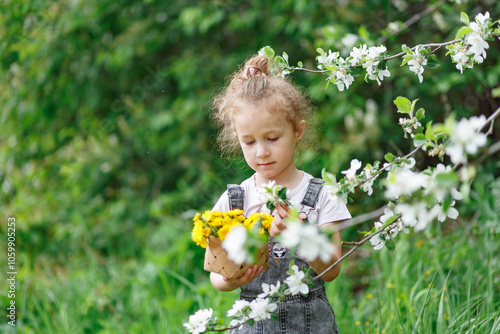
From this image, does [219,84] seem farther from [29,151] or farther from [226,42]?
[29,151]

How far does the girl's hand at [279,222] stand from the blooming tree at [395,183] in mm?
21

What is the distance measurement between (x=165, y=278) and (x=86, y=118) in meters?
1.75

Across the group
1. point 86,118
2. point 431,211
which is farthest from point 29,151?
Result: point 431,211

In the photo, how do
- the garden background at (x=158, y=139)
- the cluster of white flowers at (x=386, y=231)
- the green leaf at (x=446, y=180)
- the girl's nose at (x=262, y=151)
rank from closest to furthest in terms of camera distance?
the green leaf at (x=446, y=180), the cluster of white flowers at (x=386, y=231), the girl's nose at (x=262, y=151), the garden background at (x=158, y=139)

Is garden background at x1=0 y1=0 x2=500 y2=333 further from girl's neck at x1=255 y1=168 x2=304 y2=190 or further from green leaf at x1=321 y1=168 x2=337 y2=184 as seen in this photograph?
green leaf at x1=321 y1=168 x2=337 y2=184

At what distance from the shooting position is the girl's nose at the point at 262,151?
1.54 m

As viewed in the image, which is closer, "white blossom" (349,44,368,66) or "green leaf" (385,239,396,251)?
"green leaf" (385,239,396,251)

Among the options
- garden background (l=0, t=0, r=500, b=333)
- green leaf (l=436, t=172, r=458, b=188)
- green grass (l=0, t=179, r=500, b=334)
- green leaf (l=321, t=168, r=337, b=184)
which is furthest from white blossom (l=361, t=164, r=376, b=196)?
garden background (l=0, t=0, r=500, b=333)

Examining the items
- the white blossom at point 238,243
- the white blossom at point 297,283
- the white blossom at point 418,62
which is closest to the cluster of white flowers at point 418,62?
the white blossom at point 418,62

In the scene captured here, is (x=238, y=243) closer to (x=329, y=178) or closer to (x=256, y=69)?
(x=329, y=178)

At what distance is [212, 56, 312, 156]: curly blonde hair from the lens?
5.18 ft

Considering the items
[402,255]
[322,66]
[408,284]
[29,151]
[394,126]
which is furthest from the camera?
[29,151]

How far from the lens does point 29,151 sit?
4141mm

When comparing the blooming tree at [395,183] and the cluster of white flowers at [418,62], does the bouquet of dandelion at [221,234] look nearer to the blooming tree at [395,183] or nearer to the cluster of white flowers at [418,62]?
the blooming tree at [395,183]
